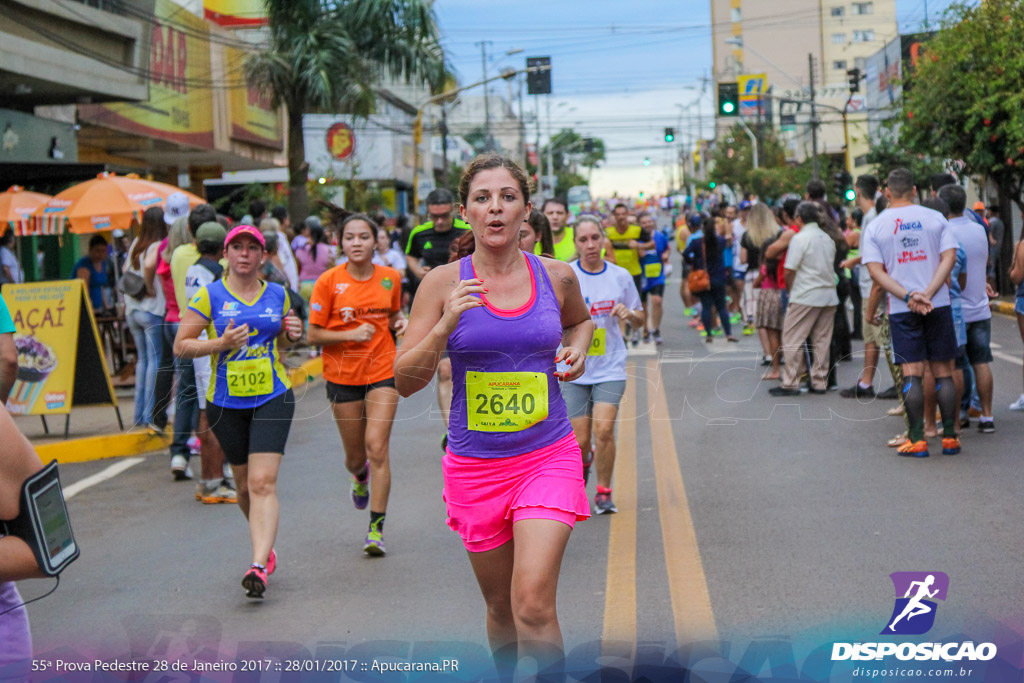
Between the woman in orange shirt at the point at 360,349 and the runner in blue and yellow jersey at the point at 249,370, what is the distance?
477mm

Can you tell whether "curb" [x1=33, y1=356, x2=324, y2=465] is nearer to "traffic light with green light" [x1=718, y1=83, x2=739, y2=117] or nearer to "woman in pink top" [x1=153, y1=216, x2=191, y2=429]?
"woman in pink top" [x1=153, y1=216, x2=191, y2=429]

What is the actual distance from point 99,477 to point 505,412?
697cm

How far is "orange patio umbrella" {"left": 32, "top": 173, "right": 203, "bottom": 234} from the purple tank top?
35.6 feet

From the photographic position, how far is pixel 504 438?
4086 mm

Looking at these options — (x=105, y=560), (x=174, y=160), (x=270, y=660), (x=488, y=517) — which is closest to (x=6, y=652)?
(x=488, y=517)

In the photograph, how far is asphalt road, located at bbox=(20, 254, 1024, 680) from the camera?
17.6ft

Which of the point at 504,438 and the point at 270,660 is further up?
the point at 504,438

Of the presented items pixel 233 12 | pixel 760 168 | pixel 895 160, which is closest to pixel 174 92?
pixel 233 12

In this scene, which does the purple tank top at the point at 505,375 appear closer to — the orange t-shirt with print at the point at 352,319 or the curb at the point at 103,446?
the orange t-shirt with print at the point at 352,319

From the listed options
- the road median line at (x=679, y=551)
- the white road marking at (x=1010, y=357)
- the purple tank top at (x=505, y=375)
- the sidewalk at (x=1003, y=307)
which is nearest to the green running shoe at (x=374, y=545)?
the road median line at (x=679, y=551)

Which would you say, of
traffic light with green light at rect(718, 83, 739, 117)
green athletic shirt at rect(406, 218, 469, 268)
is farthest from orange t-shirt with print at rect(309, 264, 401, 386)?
traffic light with green light at rect(718, 83, 739, 117)

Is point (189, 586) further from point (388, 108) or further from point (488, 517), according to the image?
point (388, 108)

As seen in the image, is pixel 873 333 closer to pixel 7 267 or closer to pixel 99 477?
pixel 99 477

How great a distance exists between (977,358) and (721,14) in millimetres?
119979
